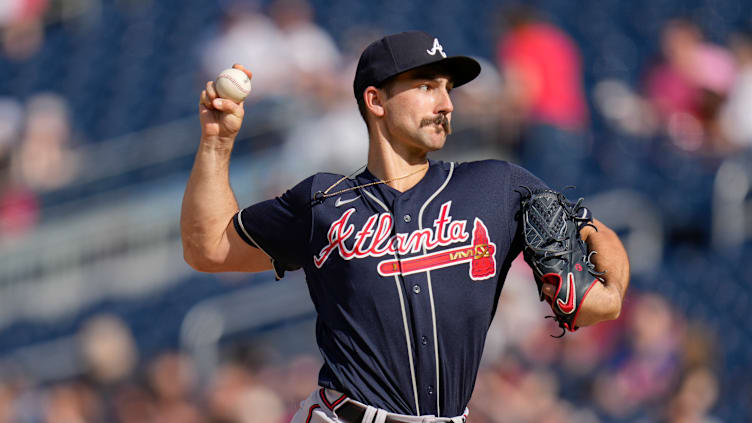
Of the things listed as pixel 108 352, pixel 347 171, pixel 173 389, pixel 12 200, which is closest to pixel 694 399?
pixel 347 171

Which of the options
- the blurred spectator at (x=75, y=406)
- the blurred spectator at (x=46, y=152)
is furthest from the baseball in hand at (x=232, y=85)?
the blurred spectator at (x=46, y=152)

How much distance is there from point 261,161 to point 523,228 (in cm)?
540

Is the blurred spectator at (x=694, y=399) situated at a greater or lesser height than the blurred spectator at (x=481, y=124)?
lesser

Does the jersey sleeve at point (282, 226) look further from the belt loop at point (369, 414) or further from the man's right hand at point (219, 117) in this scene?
the belt loop at point (369, 414)

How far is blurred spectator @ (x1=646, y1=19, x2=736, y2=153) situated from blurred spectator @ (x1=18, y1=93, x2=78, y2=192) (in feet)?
15.7

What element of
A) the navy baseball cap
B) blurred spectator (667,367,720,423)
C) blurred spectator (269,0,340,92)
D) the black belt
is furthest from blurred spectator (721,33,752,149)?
the black belt

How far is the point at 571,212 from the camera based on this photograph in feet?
9.55

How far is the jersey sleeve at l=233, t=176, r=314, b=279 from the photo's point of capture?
3.08 meters

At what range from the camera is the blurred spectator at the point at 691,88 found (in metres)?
7.37

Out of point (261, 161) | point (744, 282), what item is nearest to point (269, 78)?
point (261, 161)

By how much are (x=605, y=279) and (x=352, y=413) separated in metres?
0.73

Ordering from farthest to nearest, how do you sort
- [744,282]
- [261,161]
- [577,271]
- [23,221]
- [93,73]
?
[93,73] < [23,221] < [261,161] < [744,282] < [577,271]

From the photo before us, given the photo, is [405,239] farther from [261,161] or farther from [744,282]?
[261,161]

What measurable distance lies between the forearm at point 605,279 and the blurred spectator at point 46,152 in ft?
23.2
